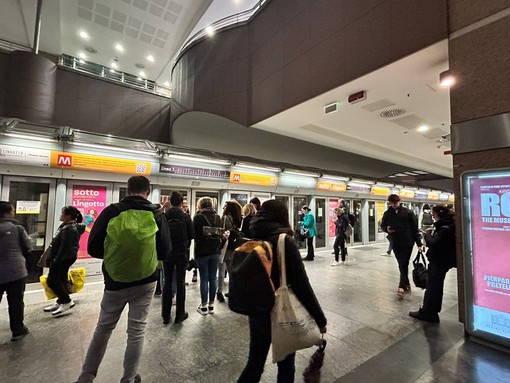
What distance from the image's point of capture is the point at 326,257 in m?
8.05

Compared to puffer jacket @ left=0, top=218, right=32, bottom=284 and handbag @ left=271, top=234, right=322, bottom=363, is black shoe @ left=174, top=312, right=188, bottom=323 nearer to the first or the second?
puffer jacket @ left=0, top=218, right=32, bottom=284

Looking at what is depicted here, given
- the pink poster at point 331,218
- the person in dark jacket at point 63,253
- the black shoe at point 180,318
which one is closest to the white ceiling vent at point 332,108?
the black shoe at point 180,318

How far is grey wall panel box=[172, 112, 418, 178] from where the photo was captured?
735 centimetres

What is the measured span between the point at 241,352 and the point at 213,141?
7.37 metres

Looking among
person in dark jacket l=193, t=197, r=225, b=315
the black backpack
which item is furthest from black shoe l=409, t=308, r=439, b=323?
the black backpack

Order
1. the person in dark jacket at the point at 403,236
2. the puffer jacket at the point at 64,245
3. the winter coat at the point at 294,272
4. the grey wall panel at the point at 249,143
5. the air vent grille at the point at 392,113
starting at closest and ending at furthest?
the winter coat at the point at 294,272
the puffer jacket at the point at 64,245
the person in dark jacket at the point at 403,236
the air vent grille at the point at 392,113
the grey wall panel at the point at 249,143

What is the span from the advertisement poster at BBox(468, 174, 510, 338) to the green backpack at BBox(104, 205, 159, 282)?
317cm

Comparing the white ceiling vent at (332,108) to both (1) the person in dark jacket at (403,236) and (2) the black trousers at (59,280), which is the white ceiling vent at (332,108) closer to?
(1) the person in dark jacket at (403,236)

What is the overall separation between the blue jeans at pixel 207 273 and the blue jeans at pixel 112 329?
5.03 feet

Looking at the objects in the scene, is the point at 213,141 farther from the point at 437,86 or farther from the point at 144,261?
the point at 144,261

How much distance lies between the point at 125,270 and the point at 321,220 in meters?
8.44

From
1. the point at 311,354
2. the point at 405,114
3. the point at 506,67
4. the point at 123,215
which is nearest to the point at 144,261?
the point at 123,215

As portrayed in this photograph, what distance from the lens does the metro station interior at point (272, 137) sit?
2504mm

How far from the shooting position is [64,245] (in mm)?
3385
